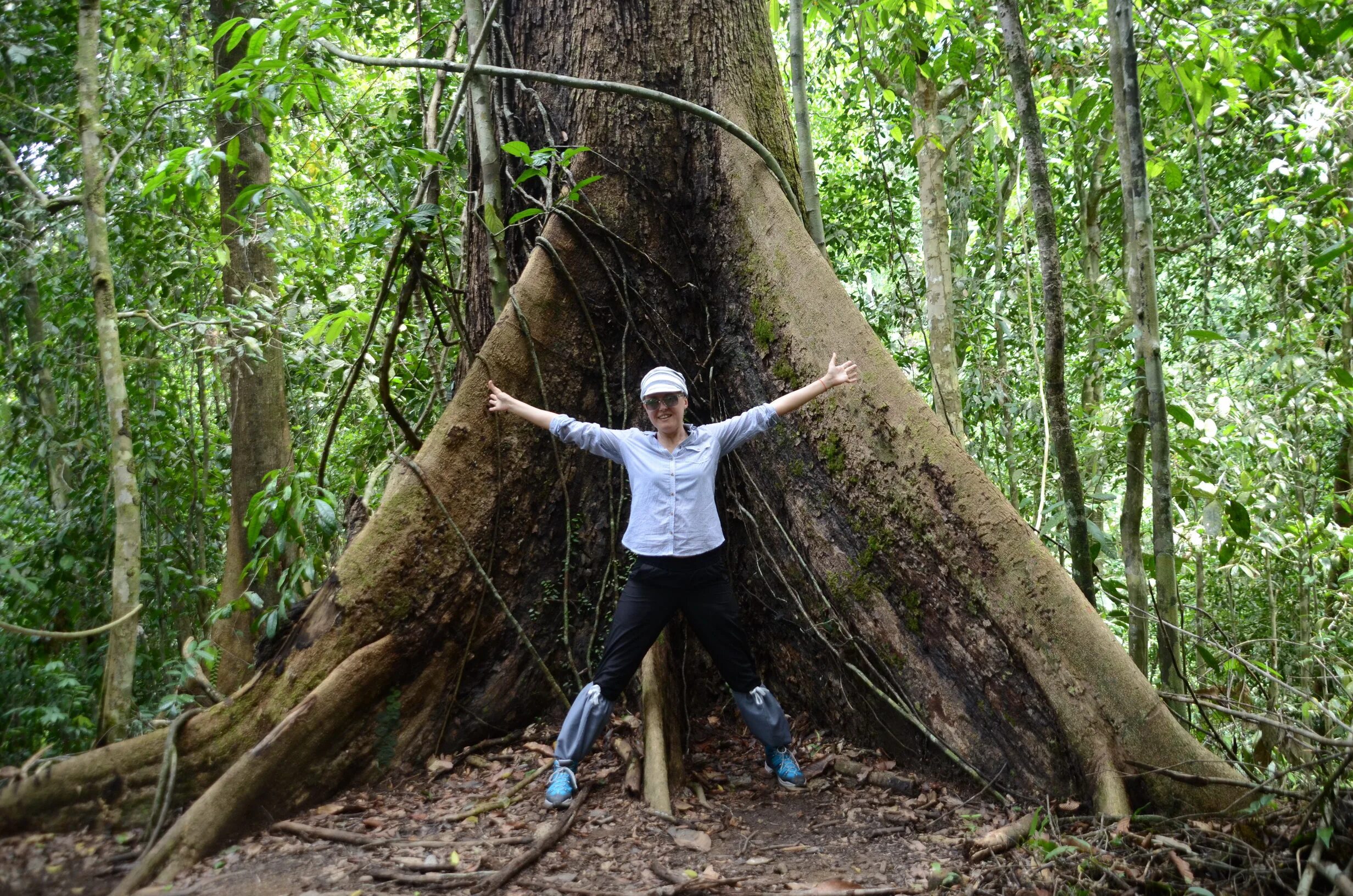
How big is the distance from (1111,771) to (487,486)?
2586 mm

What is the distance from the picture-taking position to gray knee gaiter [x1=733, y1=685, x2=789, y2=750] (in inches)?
143

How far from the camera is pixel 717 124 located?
430cm

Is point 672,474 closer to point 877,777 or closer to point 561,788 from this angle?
point 561,788

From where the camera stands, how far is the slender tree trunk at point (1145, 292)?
10.9 feet

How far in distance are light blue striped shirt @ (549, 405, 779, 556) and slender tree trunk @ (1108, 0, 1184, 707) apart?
4.59 feet

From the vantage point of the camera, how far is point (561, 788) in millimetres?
3443

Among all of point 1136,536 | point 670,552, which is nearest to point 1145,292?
point 1136,536

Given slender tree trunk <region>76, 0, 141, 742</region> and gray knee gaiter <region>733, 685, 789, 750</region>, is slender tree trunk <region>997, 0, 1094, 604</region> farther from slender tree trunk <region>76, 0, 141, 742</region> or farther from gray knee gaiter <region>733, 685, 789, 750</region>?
slender tree trunk <region>76, 0, 141, 742</region>

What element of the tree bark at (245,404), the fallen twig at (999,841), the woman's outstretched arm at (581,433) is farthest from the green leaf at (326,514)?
the fallen twig at (999,841)

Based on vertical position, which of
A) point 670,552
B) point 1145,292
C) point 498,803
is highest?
point 1145,292

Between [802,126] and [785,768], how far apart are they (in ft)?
9.68

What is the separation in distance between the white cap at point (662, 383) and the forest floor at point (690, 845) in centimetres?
152

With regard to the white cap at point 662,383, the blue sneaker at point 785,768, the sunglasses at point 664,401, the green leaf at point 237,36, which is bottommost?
the blue sneaker at point 785,768

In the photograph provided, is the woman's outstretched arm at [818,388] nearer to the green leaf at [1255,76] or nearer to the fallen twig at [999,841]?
the fallen twig at [999,841]
